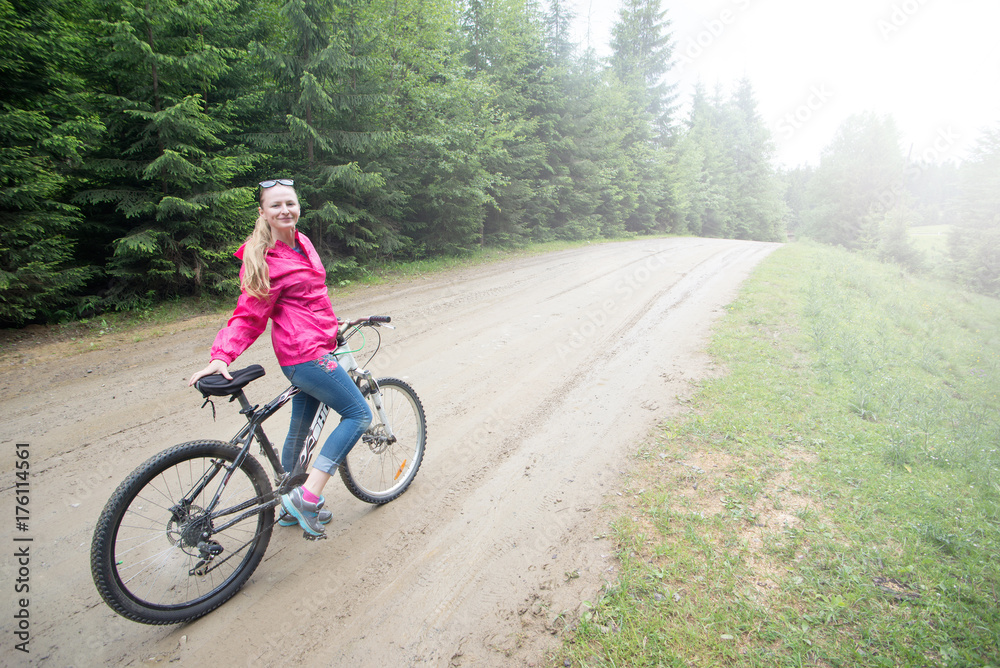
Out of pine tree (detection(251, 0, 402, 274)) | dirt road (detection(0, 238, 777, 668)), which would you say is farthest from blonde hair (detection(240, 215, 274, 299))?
pine tree (detection(251, 0, 402, 274))

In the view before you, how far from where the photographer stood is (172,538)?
2246mm

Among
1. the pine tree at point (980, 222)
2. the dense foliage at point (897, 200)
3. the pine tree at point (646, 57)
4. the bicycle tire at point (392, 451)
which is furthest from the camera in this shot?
the pine tree at point (646, 57)

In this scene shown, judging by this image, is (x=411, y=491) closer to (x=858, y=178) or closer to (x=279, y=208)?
(x=279, y=208)

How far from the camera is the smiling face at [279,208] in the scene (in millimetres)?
2348

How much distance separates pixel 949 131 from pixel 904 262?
22.2ft

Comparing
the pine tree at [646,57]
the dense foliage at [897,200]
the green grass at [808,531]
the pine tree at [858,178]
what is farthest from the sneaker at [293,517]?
the pine tree at [858,178]

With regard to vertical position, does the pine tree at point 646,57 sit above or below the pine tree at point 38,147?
above

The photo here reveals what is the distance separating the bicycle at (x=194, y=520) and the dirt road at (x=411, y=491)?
16 centimetres

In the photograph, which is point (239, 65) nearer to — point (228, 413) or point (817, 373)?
point (228, 413)

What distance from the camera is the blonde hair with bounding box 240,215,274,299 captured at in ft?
7.33

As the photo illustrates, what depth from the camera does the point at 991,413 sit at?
5109 millimetres

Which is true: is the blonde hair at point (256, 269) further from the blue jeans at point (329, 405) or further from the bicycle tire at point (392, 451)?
the bicycle tire at point (392, 451)

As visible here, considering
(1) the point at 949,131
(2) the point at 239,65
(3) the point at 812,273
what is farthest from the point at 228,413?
(1) the point at 949,131

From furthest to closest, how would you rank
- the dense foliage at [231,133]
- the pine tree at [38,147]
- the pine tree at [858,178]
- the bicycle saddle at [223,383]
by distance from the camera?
the pine tree at [858,178] < the dense foliage at [231,133] < the pine tree at [38,147] < the bicycle saddle at [223,383]
